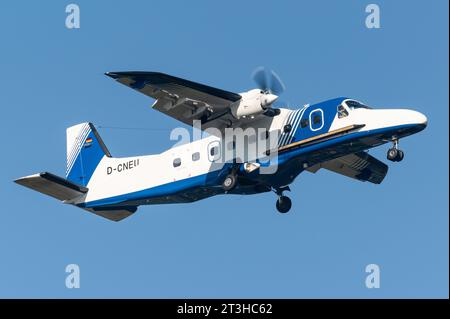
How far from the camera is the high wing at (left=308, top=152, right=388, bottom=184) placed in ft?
86.6

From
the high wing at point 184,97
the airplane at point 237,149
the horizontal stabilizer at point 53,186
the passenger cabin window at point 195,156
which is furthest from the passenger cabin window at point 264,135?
the horizontal stabilizer at point 53,186

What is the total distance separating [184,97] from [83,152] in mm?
6068

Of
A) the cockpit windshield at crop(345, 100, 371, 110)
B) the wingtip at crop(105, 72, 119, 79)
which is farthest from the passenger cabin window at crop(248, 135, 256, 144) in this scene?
the wingtip at crop(105, 72, 119, 79)

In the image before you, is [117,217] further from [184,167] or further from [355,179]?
[355,179]

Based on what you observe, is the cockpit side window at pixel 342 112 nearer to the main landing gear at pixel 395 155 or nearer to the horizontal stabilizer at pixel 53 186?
the main landing gear at pixel 395 155

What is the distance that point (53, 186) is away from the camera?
85.1 ft

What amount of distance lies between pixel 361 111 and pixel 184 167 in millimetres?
5435

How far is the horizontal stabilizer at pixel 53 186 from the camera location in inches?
987

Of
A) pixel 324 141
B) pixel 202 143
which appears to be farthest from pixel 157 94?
pixel 324 141

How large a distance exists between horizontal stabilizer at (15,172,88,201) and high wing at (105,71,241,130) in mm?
3896

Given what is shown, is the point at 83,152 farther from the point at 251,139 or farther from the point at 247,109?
the point at 247,109

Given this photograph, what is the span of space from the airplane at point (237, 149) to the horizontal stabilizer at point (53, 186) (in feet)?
0.10

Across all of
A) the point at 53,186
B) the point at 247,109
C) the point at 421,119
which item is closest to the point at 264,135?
the point at 247,109

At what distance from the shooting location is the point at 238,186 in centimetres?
2441
